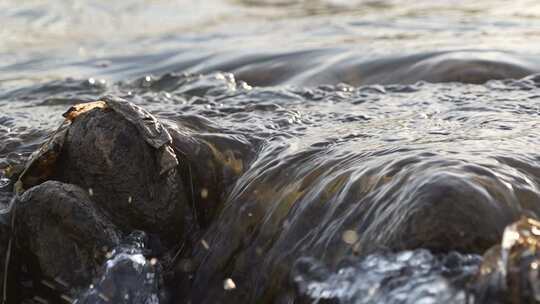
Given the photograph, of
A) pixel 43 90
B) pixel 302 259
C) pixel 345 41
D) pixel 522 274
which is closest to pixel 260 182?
pixel 302 259

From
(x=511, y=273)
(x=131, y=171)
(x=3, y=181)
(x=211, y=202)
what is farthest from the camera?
(x=3, y=181)

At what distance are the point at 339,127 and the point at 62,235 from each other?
5.18 feet

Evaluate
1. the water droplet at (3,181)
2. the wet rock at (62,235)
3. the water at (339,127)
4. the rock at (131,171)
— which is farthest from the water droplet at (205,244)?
the water droplet at (3,181)

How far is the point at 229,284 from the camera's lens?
3338 millimetres

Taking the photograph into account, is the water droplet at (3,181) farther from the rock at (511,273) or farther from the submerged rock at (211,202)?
Result: the rock at (511,273)

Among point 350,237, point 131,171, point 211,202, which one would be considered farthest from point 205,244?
point 350,237

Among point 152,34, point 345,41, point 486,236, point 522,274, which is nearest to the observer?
point 522,274

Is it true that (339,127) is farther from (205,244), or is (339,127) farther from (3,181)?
(3,181)

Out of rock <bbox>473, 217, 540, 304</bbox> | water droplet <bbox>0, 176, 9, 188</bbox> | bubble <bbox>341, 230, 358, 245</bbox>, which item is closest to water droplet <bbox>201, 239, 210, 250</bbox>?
bubble <bbox>341, 230, 358, 245</bbox>

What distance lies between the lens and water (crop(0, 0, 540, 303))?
2830 mm

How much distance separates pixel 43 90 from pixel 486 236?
15.0 feet

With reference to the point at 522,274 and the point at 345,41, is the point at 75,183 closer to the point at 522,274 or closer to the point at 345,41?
the point at 522,274

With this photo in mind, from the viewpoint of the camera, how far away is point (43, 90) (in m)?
6.53

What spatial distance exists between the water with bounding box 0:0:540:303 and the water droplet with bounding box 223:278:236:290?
24 mm
